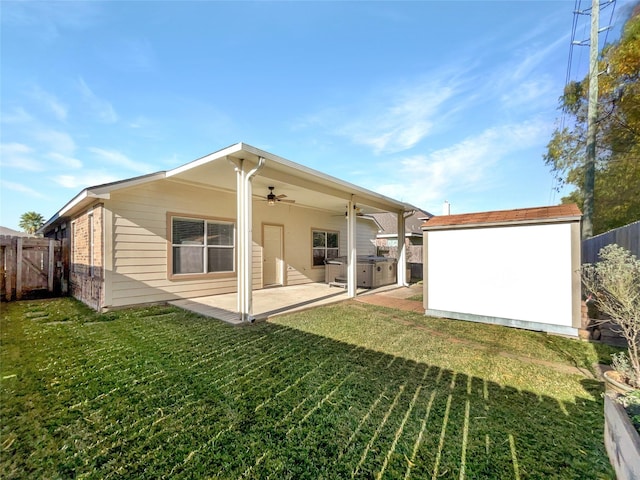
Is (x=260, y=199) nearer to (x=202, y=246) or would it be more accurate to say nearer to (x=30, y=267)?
(x=202, y=246)

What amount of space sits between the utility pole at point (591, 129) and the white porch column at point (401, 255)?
16.9 feet

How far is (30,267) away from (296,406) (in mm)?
9788

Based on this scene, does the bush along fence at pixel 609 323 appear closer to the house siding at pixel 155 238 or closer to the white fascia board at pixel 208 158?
the white fascia board at pixel 208 158

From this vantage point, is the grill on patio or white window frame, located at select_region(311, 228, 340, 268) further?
white window frame, located at select_region(311, 228, 340, 268)

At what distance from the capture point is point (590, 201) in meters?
7.77

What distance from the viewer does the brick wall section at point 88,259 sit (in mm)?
5812

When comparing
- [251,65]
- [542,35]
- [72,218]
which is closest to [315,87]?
[251,65]

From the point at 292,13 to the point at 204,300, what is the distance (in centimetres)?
757

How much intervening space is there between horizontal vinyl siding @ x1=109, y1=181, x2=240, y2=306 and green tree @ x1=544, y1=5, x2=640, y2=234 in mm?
12233

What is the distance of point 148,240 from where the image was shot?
630 cm

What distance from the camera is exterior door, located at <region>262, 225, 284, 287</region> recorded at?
354 inches

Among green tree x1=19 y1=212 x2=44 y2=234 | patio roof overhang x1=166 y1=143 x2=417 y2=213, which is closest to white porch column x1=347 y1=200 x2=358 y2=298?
patio roof overhang x1=166 y1=143 x2=417 y2=213

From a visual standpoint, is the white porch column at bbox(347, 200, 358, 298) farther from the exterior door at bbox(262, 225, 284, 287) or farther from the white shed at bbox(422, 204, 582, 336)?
the exterior door at bbox(262, 225, 284, 287)

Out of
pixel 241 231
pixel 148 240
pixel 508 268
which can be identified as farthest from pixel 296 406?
pixel 148 240
